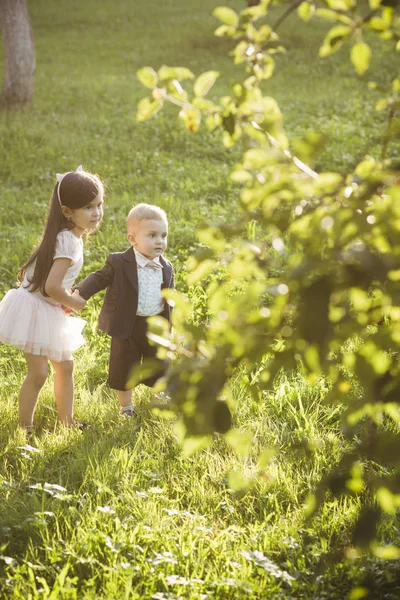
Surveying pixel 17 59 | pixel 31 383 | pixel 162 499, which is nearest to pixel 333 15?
pixel 162 499

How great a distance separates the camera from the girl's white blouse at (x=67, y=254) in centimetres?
385

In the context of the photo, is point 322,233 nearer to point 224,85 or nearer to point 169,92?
point 169,92

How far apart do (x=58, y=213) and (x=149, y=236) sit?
58cm

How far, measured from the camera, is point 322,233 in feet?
5.29

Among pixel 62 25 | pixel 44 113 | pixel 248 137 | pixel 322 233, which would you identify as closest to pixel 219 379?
pixel 322 233

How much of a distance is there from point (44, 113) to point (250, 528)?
472 inches

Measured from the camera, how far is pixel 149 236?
13.7 feet

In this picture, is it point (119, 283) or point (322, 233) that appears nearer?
point (322, 233)

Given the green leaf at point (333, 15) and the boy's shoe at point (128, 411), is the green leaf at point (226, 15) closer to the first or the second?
the green leaf at point (333, 15)

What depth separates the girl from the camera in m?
3.85

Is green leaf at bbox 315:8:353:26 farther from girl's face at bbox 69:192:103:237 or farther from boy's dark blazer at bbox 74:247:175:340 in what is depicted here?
boy's dark blazer at bbox 74:247:175:340

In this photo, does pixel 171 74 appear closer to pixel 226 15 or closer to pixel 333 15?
pixel 226 15

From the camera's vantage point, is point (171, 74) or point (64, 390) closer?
point (171, 74)

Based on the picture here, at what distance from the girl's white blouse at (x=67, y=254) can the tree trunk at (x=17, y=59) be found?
1093 cm
